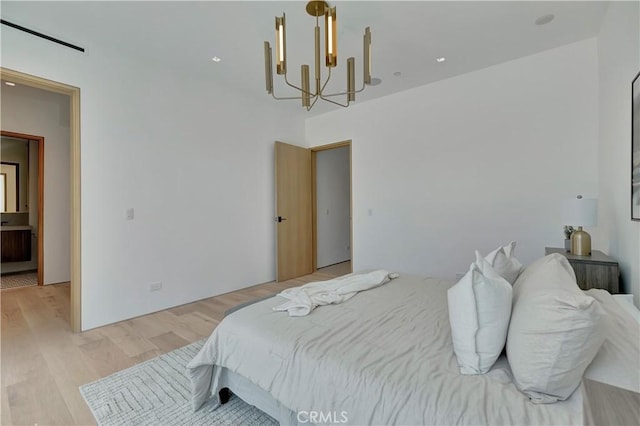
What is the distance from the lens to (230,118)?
411cm

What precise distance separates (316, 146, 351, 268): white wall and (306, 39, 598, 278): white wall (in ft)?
3.99

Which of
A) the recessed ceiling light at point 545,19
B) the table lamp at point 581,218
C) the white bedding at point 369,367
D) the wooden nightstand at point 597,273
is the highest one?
the recessed ceiling light at point 545,19

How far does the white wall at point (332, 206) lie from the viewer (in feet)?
19.0

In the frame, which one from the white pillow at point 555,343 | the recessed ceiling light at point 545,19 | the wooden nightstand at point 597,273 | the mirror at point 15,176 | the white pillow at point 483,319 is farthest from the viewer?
the mirror at point 15,176

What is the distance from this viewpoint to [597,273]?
6.84 ft

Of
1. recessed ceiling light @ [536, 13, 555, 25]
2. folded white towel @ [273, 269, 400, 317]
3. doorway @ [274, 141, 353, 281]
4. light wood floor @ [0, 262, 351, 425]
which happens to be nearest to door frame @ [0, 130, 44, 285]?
light wood floor @ [0, 262, 351, 425]

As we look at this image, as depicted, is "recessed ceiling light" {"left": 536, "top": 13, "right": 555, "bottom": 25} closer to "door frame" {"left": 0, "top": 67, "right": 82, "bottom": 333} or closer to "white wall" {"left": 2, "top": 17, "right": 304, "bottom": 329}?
"white wall" {"left": 2, "top": 17, "right": 304, "bottom": 329}

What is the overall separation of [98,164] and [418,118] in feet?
12.4

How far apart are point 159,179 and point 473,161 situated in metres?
3.73

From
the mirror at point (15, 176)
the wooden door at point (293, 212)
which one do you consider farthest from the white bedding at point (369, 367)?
the mirror at point (15, 176)

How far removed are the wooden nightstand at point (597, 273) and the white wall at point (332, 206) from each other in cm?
396

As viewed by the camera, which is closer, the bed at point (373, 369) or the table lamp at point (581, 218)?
the bed at point (373, 369)

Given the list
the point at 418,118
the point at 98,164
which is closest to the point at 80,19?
the point at 98,164

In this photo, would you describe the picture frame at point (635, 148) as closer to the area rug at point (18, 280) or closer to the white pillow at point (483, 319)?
the white pillow at point (483, 319)
